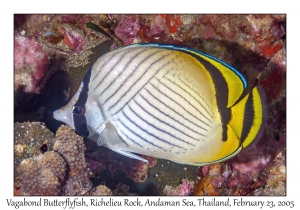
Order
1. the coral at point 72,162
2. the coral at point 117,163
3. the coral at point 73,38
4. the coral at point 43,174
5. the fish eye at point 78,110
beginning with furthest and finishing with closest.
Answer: the coral at point 73,38 → the coral at point 117,163 → the coral at point 72,162 → the coral at point 43,174 → the fish eye at point 78,110

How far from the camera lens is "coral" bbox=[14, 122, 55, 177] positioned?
220 cm

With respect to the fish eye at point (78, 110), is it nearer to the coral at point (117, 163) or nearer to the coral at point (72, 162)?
the coral at point (72, 162)

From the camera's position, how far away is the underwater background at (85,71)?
2113mm

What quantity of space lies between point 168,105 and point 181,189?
1330 millimetres

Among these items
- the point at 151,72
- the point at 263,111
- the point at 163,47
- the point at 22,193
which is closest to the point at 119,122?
the point at 151,72

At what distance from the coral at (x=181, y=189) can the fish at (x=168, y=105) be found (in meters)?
1.04

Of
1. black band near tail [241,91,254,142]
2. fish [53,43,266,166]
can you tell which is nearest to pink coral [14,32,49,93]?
fish [53,43,266,166]

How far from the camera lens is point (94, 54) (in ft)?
7.86

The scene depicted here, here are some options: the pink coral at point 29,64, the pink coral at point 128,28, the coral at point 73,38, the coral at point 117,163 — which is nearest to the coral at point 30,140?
the coral at point 117,163

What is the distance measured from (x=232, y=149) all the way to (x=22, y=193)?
145cm

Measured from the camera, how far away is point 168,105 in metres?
1.39

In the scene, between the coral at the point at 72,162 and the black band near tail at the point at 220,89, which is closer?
the black band near tail at the point at 220,89

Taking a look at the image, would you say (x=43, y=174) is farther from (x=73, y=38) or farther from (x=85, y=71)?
(x=73, y=38)

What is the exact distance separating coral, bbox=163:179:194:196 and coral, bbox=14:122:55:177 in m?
1.04
